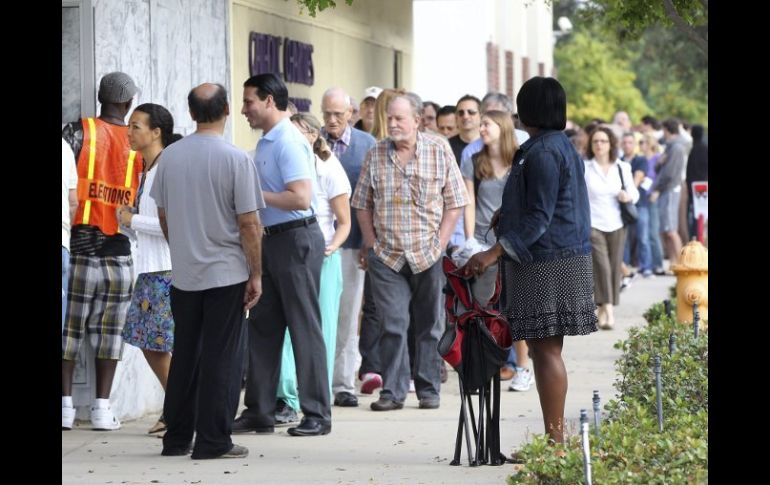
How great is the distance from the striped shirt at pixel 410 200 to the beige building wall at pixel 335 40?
7.57 feet

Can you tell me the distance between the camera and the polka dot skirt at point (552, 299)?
24.2 ft

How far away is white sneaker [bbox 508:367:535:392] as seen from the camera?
37.0 feet

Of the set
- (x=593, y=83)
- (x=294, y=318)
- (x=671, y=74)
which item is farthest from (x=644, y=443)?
(x=671, y=74)

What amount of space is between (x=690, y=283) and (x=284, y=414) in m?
5.22

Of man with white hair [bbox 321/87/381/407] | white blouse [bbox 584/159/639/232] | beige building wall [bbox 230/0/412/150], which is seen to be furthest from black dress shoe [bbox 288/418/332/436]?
white blouse [bbox 584/159/639/232]

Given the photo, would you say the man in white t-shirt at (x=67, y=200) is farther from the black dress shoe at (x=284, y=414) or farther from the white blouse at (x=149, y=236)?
the black dress shoe at (x=284, y=414)

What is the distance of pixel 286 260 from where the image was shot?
29.2 feet

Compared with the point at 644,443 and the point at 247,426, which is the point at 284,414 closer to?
the point at 247,426

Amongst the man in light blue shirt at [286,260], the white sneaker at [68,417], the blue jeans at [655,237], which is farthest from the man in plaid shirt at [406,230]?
the blue jeans at [655,237]

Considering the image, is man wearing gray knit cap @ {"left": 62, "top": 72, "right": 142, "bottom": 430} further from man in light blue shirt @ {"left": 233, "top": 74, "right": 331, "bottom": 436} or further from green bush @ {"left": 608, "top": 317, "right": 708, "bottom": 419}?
green bush @ {"left": 608, "top": 317, "right": 708, "bottom": 419}

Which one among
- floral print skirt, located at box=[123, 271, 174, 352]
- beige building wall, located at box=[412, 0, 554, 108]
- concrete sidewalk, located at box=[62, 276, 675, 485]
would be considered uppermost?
beige building wall, located at box=[412, 0, 554, 108]

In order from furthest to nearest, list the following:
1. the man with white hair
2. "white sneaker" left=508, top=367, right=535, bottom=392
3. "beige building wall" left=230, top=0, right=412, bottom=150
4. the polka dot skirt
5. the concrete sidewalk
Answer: "beige building wall" left=230, top=0, right=412, bottom=150 < "white sneaker" left=508, top=367, right=535, bottom=392 < the man with white hair < the concrete sidewalk < the polka dot skirt
